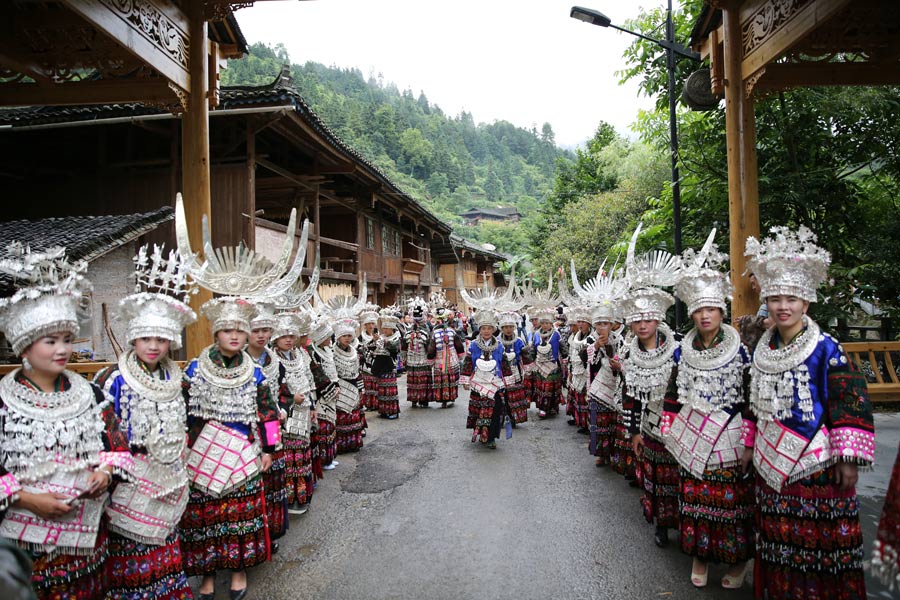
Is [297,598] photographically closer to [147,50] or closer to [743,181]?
[147,50]

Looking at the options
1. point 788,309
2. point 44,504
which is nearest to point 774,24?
point 788,309

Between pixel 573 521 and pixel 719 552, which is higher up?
pixel 719 552

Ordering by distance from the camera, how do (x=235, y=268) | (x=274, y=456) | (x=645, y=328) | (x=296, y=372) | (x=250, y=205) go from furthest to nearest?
(x=250, y=205), (x=296, y=372), (x=274, y=456), (x=645, y=328), (x=235, y=268)

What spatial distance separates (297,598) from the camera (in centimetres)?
379

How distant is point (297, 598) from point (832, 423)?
140 inches

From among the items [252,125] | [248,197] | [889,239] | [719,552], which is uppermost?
[252,125]

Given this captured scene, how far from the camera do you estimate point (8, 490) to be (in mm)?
2582

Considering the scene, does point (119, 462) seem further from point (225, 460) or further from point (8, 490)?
point (225, 460)

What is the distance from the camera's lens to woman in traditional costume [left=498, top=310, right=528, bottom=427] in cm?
849

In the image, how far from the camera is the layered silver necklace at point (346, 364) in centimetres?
749

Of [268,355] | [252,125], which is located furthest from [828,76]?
[252,125]

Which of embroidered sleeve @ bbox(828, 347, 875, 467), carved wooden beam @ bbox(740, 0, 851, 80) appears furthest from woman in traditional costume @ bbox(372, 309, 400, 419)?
embroidered sleeve @ bbox(828, 347, 875, 467)

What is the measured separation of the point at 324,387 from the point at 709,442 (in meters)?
4.34

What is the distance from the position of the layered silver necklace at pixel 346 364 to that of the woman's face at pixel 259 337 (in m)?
2.91
